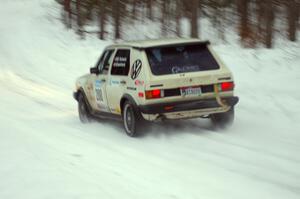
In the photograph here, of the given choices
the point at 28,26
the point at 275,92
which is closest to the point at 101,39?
the point at 28,26

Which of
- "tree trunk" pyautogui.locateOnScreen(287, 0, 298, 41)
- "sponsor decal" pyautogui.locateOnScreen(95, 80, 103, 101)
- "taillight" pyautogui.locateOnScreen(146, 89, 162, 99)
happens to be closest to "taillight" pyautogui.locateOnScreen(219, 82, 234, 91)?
"taillight" pyautogui.locateOnScreen(146, 89, 162, 99)

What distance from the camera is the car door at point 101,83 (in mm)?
10906

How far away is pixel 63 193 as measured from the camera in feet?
19.1

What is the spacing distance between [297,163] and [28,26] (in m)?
24.4

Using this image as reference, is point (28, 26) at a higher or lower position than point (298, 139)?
lower

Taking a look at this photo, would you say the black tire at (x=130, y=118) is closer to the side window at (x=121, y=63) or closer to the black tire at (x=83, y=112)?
the side window at (x=121, y=63)

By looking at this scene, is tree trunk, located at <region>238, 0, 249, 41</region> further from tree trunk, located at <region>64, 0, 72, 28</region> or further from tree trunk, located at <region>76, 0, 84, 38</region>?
tree trunk, located at <region>64, 0, 72, 28</region>

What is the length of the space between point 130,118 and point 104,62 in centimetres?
175

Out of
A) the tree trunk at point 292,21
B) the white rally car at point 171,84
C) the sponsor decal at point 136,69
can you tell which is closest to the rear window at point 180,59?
the white rally car at point 171,84

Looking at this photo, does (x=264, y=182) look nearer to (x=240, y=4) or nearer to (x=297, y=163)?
(x=297, y=163)

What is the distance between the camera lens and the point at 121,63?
34.0 ft

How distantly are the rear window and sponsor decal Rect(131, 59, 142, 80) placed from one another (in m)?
0.20

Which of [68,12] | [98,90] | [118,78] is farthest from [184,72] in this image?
[68,12]

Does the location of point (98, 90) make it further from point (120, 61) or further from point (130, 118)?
point (130, 118)
